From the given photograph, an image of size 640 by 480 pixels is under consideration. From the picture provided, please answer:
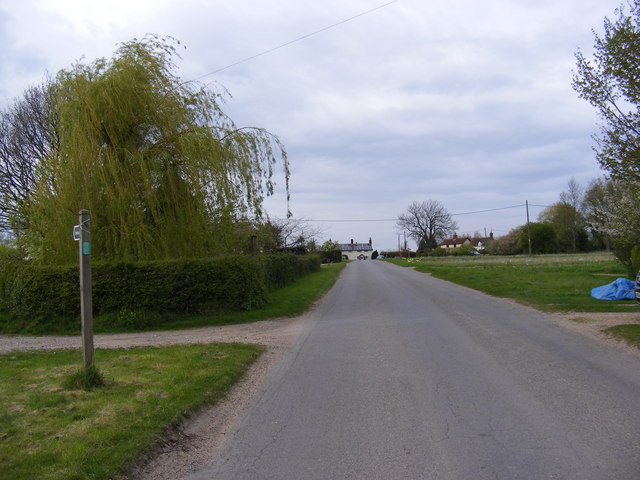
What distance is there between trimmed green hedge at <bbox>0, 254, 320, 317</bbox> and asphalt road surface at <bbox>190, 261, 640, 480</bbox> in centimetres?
522

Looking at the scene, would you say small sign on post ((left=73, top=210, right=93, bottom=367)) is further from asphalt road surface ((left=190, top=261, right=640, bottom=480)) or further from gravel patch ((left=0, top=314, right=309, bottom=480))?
asphalt road surface ((left=190, top=261, right=640, bottom=480))

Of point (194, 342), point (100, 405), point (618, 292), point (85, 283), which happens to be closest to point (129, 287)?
point (194, 342)

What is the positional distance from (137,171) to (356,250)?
152 meters

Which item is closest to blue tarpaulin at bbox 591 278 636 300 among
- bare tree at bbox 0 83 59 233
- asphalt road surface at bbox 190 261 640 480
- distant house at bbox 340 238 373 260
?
asphalt road surface at bbox 190 261 640 480

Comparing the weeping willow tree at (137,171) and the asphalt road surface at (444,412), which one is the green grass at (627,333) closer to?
the asphalt road surface at (444,412)

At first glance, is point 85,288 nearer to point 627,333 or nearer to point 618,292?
point 627,333

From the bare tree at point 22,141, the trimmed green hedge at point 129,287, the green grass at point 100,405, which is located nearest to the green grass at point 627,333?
the green grass at point 100,405

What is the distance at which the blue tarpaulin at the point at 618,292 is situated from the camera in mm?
16625

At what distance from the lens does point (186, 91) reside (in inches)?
656

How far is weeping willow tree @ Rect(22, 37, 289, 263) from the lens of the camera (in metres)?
14.5

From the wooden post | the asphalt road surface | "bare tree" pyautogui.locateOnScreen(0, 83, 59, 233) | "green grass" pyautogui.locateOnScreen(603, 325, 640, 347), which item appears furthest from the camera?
"bare tree" pyautogui.locateOnScreen(0, 83, 59, 233)

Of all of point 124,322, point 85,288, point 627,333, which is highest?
point 85,288

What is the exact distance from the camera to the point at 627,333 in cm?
1012

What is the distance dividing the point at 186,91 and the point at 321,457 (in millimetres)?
14436
